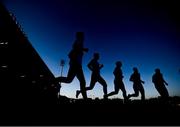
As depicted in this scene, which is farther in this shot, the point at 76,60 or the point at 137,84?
the point at 137,84

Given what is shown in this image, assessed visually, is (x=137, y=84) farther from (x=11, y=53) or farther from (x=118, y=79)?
(x=11, y=53)

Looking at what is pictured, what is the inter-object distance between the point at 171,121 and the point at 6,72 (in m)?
13.7

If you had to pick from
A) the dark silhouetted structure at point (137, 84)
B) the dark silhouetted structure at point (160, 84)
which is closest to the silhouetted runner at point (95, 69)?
the dark silhouetted structure at point (137, 84)

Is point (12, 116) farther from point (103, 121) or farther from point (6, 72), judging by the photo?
point (6, 72)

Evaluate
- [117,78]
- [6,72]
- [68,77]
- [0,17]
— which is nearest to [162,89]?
[117,78]

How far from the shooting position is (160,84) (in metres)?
11.6

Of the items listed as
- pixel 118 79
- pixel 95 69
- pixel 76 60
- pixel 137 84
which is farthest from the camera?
pixel 137 84

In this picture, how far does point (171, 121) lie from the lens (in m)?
3.97

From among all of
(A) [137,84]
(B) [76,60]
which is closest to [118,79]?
(A) [137,84]

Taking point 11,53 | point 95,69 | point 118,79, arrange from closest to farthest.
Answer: point 95,69 → point 118,79 → point 11,53

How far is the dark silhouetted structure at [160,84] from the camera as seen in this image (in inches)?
451

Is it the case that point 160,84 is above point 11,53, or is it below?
below

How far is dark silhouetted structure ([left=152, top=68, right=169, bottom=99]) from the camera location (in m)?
11.5

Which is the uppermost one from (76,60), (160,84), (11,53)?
(11,53)
